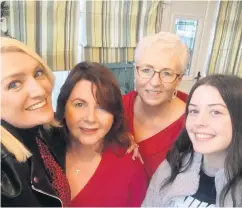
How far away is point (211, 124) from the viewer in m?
0.88

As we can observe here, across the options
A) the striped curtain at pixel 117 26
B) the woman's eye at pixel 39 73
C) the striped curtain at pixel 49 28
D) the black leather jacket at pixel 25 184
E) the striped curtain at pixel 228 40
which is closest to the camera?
the black leather jacket at pixel 25 184

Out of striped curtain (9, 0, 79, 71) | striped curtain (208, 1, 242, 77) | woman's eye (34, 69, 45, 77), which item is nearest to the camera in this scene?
woman's eye (34, 69, 45, 77)

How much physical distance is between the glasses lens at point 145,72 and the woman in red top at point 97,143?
0.89 feet

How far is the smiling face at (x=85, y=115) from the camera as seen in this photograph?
97cm

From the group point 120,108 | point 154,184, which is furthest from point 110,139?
point 154,184

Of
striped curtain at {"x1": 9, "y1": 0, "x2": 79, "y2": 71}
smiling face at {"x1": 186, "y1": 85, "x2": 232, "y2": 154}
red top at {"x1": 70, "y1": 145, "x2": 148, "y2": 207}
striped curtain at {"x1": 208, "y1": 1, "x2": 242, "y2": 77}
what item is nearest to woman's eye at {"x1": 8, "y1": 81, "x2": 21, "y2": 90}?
red top at {"x1": 70, "y1": 145, "x2": 148, "y2": 207}

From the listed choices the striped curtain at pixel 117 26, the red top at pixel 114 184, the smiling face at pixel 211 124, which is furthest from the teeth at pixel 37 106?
the striped curtain at pixel 117 26

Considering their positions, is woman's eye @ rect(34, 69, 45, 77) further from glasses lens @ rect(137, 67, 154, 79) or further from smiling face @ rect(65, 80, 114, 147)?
glasses lens @ rect(137, 67, 154, 79)

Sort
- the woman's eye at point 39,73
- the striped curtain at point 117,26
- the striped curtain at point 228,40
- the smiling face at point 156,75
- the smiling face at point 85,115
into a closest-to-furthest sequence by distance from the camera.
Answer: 1. the woman's eye at point 39,73
2. the smiling face at point 85,115
3. the smiling face at point 156,75
4. the striped curtain at point 117,26
5. the striped curtain at point 228,40

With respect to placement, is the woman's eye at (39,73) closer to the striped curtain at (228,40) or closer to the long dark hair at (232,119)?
the long dark hair at (232,119)

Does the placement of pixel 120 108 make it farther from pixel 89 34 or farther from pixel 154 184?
pixel 89 34

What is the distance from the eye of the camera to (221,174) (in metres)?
0.94

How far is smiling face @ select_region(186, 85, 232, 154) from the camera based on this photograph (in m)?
0.88

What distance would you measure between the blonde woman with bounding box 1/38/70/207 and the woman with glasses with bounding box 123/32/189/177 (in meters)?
0.57
